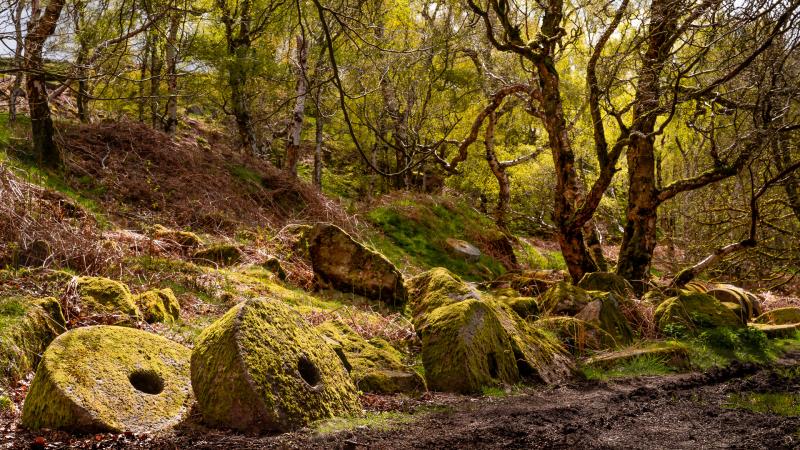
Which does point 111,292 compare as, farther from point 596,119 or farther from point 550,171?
point 550,171

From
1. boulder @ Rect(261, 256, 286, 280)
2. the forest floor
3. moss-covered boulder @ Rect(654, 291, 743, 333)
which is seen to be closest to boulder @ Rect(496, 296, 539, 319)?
moss-covered boulder @ Rect(654, 291, 743, 333)

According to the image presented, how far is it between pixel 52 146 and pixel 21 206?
583 cm

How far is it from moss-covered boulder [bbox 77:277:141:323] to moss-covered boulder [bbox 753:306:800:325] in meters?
12.2

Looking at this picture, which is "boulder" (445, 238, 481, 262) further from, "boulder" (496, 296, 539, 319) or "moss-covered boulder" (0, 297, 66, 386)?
"moss-covered boulder" (0, 297, 66, 386)

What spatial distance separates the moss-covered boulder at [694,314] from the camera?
395 inches

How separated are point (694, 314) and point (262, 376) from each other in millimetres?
8353

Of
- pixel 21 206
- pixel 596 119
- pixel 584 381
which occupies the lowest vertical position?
pixel 584 381

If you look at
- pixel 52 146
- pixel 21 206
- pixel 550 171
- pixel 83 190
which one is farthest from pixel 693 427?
pixel 550 171

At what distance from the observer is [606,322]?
30.5 ft

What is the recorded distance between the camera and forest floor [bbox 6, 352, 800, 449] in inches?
160

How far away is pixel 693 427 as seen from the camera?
4.96m

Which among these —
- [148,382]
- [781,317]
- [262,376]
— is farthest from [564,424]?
[781,317]

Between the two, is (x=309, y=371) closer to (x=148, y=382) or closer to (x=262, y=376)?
(x=262, y=376)

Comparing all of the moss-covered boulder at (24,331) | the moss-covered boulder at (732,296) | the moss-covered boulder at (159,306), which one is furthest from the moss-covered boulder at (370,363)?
the moss-covered boulder at (732,296)
